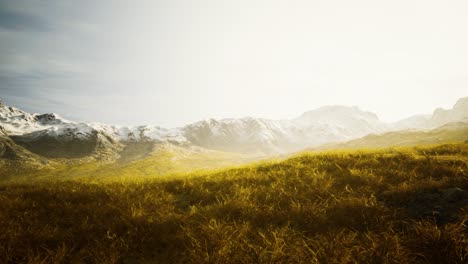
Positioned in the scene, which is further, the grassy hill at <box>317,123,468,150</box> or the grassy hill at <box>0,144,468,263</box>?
the grassy hill at <box>317,123,468,150</box>

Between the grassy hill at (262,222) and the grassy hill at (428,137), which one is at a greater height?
the grassy hill at (262,222)

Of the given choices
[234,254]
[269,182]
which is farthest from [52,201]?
[269,182]

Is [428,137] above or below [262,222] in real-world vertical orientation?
below

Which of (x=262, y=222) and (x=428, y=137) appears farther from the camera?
(x=428, y=137)

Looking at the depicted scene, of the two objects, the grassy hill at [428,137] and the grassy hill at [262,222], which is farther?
the grassy hill at [428,137]

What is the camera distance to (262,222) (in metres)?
4.27

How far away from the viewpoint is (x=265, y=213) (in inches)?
175

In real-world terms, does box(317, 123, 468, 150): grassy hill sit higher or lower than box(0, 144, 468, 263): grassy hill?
lower

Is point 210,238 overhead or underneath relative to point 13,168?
overhead

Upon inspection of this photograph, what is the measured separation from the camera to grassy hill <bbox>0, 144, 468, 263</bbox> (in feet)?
10.2

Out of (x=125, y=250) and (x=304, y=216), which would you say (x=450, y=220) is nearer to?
(x=304, y=216)

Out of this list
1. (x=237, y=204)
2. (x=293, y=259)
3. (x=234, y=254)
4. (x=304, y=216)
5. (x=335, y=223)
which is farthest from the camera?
(x=237, y=204)

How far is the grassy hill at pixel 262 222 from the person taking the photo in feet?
10.2

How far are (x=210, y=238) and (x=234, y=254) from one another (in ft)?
1.76
